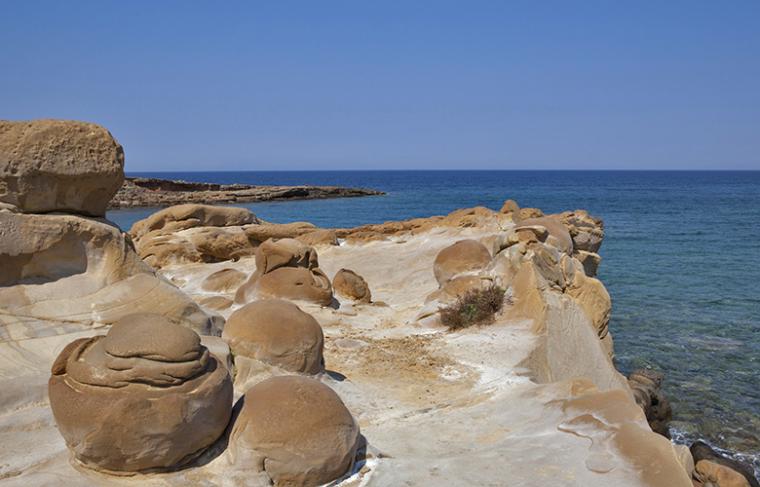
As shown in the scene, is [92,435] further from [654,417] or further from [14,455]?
[654,417]

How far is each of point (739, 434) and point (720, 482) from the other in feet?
11.9

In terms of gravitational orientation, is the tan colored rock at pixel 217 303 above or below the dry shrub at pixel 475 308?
below

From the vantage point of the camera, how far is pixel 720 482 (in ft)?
28.7

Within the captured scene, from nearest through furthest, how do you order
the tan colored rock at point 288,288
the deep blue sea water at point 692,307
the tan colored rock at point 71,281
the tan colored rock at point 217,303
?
the tan colored rock at point 71,281 → the deep blue sea water at point 692,307 → the tan colored rock at point 288,288 → the tan colored rock at point 217,303

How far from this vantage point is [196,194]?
63.9 meters

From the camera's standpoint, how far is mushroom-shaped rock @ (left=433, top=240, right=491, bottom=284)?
601 inches

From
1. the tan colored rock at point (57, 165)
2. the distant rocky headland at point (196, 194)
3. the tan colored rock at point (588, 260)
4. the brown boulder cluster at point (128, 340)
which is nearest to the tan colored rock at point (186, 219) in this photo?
the brown boulder cluster at point (128, 340)

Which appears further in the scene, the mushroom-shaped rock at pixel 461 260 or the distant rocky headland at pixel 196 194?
the distant rocky headland at pixel 196 194

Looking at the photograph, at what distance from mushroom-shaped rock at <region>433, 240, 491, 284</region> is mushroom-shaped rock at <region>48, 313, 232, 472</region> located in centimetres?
1007

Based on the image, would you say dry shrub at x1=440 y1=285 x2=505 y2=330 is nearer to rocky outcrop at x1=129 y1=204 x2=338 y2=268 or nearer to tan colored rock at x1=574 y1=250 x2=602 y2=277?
tan colored rock at x1=574 y1=250 x2=602 y2=277

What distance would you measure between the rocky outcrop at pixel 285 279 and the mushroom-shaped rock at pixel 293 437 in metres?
7.99

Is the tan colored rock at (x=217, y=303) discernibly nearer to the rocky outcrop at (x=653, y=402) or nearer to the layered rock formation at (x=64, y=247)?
the layered rock formation at (x=64, y=247)

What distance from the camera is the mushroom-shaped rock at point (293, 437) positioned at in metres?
5.72

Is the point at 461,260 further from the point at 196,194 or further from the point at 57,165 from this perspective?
the point at 196,194
